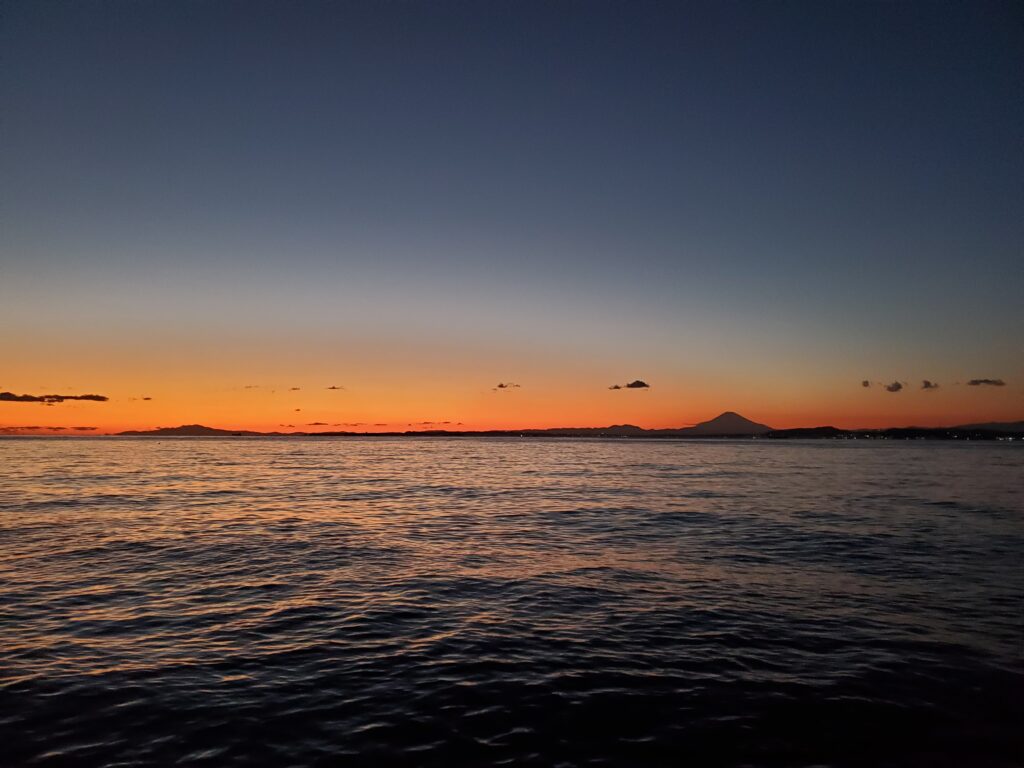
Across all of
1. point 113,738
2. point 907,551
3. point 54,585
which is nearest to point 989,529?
point 907,551

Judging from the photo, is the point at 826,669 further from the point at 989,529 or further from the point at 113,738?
the point at 989,529

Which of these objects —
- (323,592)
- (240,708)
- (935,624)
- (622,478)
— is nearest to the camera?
(240,708)

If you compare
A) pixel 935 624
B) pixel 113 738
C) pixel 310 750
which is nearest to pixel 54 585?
pixel 113 738

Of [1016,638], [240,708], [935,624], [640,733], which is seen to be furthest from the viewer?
[935,624]

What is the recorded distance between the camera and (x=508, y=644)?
1302 centimetres

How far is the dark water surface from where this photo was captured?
8922mm

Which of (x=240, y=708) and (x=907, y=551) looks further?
(x=907, y=551)

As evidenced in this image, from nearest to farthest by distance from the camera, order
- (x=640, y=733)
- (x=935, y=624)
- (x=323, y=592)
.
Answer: (x=640, y=733) → (x=935, y=624) → (x=323, y=592)

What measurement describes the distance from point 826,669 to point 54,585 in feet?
68.1

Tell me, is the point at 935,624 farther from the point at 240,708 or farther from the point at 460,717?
the point at 240,708

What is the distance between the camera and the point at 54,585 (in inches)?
699

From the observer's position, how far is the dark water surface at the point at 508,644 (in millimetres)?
8922

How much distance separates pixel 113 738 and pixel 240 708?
1.74m

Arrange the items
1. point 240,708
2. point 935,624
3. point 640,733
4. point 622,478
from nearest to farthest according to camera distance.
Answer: point 640,733, point 240,708, point 935,624, point 622,478
